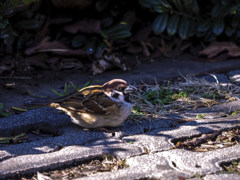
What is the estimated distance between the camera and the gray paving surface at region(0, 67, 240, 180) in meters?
2.72

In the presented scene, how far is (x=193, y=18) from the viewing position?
6.32m

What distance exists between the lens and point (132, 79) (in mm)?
5270

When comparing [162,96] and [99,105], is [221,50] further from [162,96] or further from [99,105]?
[99,105]

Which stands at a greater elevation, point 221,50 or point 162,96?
point 221,50

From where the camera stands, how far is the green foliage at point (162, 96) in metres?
4.29

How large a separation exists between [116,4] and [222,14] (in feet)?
5.84

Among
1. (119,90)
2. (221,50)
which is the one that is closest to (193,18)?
(221,50)

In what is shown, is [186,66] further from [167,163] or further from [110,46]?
[167,163]

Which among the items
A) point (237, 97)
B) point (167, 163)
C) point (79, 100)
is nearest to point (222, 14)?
point (237, 97)

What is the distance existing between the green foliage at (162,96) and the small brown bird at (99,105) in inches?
25.0

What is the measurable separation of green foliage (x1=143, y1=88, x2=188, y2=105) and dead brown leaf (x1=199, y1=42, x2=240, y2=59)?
1.93 metres

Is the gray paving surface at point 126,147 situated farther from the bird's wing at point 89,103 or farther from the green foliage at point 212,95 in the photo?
the green foliage at point 212,95

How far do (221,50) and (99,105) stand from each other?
3.29m

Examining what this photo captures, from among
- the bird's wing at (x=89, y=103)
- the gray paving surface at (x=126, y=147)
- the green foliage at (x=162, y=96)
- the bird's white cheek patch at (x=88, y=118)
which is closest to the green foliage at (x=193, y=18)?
the green foliage at (x=162, y=96)
